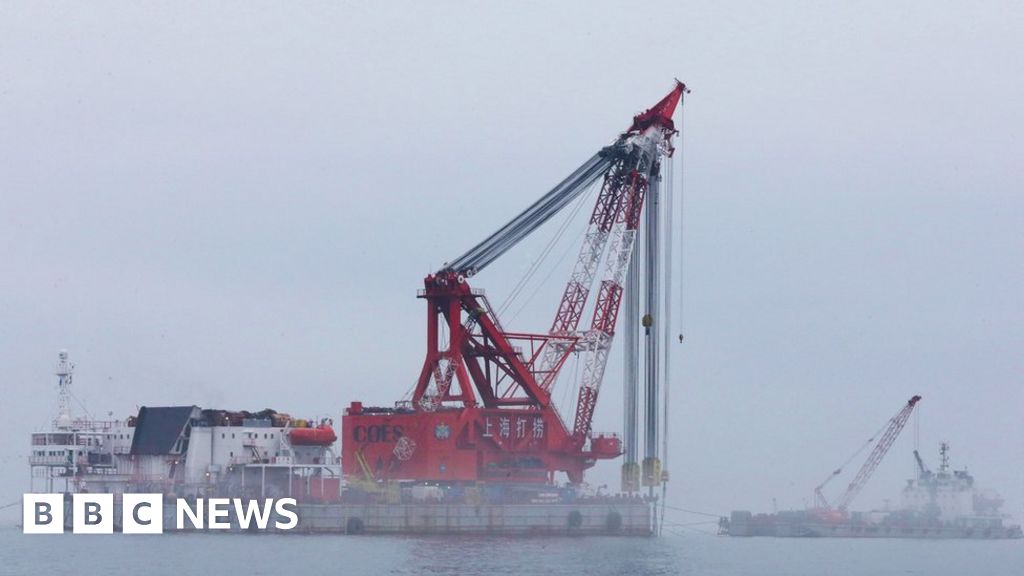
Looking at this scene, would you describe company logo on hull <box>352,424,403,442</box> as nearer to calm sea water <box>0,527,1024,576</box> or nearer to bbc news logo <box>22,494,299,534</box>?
bbc news logo <box>22,494,299,534</box>

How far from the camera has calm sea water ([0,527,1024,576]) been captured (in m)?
129

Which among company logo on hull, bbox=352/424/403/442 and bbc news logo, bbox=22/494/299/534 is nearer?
bbc news logo, bbox=22/494/299/534

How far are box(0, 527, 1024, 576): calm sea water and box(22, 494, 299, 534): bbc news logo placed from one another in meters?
1.67

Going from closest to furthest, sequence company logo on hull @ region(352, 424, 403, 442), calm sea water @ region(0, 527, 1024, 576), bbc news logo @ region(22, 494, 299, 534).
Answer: calm sea water @ region(0, 527, 1024, 576) → bbc news logo @ region(22, 494, 299, 534) → company logo on hull @ region(352, 424, 403, 442)

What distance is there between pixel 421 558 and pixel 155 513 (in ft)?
133

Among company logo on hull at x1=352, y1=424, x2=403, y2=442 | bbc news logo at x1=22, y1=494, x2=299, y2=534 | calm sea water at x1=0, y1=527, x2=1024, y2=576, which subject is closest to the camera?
calm sea water at x1=0, y1=527, x2=1024, y2=576

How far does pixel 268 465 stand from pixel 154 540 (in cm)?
1463

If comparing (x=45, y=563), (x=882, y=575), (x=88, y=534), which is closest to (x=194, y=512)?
(x=88, y=534)

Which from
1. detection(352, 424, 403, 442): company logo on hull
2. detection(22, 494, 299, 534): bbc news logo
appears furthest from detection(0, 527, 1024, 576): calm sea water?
detection(352, 424, 403, 442): company logo on hull

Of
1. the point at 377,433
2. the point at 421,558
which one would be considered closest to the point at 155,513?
the point at 377,433

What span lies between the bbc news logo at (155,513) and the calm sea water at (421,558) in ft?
5.49

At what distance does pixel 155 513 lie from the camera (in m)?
168

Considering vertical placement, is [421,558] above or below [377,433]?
below

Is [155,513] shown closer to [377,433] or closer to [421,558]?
[377,433]
